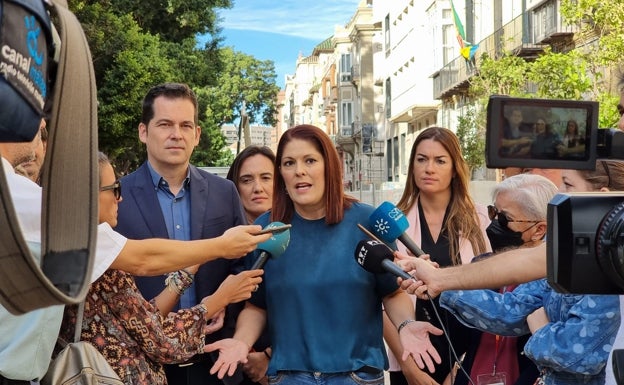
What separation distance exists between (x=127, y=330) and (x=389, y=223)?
48.8 inches

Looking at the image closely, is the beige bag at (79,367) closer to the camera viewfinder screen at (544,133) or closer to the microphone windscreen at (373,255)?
the microphone windscreen at (373,255)

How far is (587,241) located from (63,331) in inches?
73.4

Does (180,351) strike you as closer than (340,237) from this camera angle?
Yes

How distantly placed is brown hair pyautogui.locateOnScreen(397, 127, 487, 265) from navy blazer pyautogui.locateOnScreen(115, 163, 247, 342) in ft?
4.28

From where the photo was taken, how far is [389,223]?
407 cm

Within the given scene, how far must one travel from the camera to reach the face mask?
4941 mm

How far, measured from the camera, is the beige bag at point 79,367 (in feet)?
10.00

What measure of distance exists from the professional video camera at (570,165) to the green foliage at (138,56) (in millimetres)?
17179

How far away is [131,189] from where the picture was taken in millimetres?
4723

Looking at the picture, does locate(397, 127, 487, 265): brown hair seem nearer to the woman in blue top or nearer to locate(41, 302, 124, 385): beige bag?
the woman in blue top

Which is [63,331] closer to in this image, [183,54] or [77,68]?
[77,68]

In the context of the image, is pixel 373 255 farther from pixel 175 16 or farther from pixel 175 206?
pixel 175 16

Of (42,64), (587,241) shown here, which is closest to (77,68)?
(42,64)

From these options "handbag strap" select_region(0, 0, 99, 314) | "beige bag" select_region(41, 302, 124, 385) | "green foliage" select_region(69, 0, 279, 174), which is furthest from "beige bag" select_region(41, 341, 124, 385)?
"green foliage" select_region(69, 0, 279, 174)
